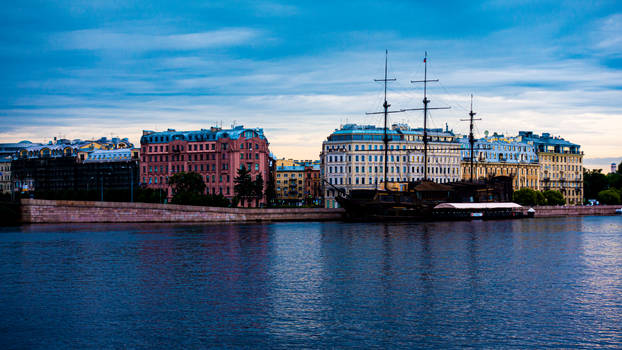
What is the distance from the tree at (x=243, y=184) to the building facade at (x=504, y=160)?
55769 mm

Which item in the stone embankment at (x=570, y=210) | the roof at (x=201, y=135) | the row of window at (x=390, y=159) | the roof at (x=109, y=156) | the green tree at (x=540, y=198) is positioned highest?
the roof at (x=201, y=135)

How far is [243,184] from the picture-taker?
443 ft

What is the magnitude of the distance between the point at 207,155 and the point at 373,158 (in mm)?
35296

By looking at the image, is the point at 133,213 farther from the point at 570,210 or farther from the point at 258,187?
the point at 570,210

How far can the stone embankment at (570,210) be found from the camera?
461 feet

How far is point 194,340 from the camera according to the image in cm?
2347

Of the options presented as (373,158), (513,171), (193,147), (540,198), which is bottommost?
(540,198)

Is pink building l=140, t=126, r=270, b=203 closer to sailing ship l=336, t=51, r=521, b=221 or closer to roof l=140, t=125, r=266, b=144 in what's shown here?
roof l=140, t=125, r=266, b=144

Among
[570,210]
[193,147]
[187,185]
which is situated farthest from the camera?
[193,147]

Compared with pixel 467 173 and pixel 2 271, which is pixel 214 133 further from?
pixel 2 271

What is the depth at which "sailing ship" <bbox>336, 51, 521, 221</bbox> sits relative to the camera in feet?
343

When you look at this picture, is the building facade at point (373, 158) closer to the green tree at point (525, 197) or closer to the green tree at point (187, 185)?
the green tree at point (525, 197)

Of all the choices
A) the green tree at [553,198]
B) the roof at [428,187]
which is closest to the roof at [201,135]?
the roof at [428,187]

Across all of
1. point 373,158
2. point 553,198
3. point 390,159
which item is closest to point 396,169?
point 390,159
